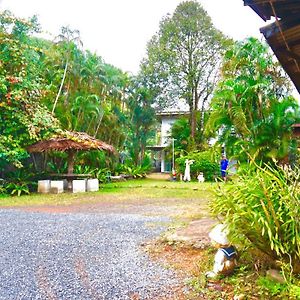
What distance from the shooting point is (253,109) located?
12703 mm

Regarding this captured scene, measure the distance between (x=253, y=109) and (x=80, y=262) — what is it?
9.77m

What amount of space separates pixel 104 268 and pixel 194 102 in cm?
2063

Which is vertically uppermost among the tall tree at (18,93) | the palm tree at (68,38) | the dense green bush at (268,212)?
the palm tree at (68,38)

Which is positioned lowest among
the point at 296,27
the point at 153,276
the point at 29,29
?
the point at 153,276

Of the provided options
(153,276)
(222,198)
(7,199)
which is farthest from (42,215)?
(222,198)

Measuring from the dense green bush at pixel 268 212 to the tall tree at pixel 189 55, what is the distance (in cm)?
2008

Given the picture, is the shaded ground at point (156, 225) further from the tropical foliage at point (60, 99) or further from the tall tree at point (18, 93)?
the tropical foliage at point (60, 99)

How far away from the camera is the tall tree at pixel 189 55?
23703mm

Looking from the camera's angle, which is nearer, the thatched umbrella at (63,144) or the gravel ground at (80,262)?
the gravel ground at (80,262)

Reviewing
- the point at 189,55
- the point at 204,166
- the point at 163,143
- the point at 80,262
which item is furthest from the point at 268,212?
the point at 163,143

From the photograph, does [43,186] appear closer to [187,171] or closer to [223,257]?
[187,171]

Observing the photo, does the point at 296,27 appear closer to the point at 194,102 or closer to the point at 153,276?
the point at 153,276

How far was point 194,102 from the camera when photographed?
24062 millimetres

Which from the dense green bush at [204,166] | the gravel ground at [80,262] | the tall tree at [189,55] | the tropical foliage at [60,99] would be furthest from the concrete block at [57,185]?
the tall tree at [189,55]
